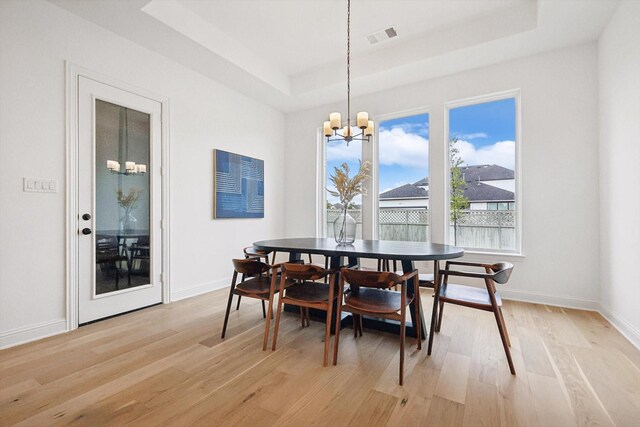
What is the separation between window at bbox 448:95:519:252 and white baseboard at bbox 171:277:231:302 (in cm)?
318

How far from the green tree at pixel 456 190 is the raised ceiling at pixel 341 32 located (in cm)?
106

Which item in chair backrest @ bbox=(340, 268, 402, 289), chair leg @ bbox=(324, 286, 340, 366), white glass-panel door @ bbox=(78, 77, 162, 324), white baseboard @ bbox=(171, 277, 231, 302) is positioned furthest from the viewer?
white baseboard @ bbox=(171, 277, 231, 302)

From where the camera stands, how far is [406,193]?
4.52 m

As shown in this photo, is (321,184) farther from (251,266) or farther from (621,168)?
(621,168)

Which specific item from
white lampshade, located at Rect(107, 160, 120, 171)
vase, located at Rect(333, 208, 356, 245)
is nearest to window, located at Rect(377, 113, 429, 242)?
vase, located at Rect(333, 208, 356, 245)

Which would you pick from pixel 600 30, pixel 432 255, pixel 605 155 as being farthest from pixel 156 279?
pixel 600 30

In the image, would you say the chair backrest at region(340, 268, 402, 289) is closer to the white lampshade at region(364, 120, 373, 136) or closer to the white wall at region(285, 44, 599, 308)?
the white lampshade at region(364, 120, 373, 136)

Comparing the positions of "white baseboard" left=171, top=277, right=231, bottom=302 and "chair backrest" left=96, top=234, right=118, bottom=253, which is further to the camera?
"white baseboard" left=171, top=277, right=231, bottom=302

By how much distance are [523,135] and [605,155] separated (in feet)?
2.57

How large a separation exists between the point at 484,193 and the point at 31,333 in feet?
15.9

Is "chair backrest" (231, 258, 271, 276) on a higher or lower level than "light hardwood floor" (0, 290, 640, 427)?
higher

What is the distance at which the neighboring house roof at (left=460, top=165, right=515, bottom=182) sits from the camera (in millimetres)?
3828

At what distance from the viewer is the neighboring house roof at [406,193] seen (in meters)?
4.38

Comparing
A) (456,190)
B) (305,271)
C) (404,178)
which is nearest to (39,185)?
(305,271)
